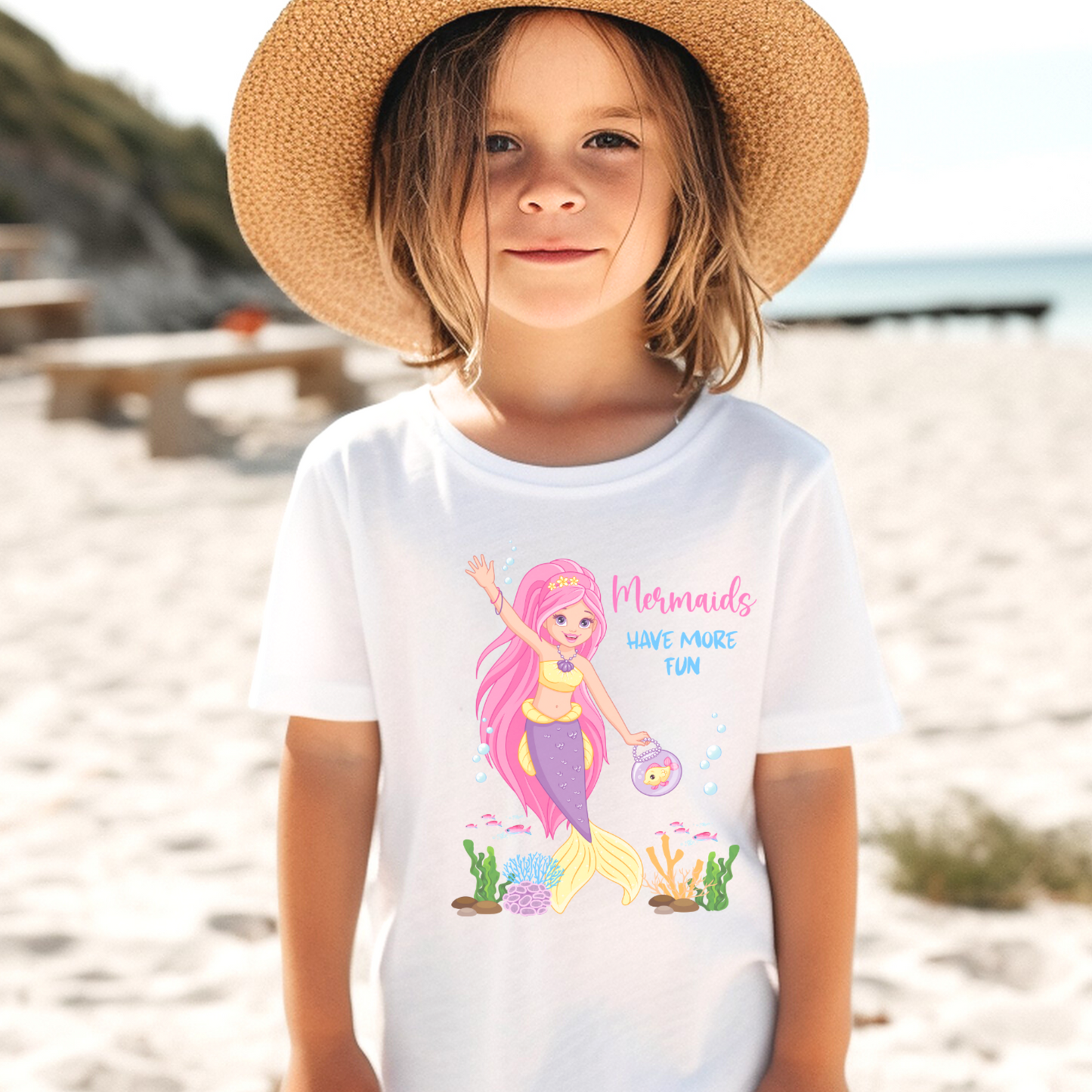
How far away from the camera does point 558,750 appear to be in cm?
121

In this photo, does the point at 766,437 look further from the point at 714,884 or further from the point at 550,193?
the point at 714,884

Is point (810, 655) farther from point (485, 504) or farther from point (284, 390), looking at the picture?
point (284, 390)

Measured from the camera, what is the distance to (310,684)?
1256mm

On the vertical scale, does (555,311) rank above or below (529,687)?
above

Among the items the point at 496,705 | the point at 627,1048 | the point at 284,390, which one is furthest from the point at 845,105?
the point at 284,390

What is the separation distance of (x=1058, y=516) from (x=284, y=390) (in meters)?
7.21

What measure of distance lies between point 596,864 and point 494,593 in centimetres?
28

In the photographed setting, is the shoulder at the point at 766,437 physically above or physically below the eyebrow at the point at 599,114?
below

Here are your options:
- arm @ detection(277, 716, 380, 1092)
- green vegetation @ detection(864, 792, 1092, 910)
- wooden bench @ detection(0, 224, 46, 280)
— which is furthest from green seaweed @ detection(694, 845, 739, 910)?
wooden bench @ detection(0, 224, 46, 280)

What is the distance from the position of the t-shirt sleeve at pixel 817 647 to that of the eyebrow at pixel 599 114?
0.40 m

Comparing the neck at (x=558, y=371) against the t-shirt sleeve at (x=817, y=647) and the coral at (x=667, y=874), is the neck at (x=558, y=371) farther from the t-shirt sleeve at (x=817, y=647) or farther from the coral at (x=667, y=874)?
the coral at (x=667, y=874)

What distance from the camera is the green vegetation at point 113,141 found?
23750mm

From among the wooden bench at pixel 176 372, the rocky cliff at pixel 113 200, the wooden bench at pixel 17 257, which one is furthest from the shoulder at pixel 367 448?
the rocky cliff at pixel 113 200

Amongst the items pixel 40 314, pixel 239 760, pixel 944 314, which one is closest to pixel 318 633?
pixel 239 760
